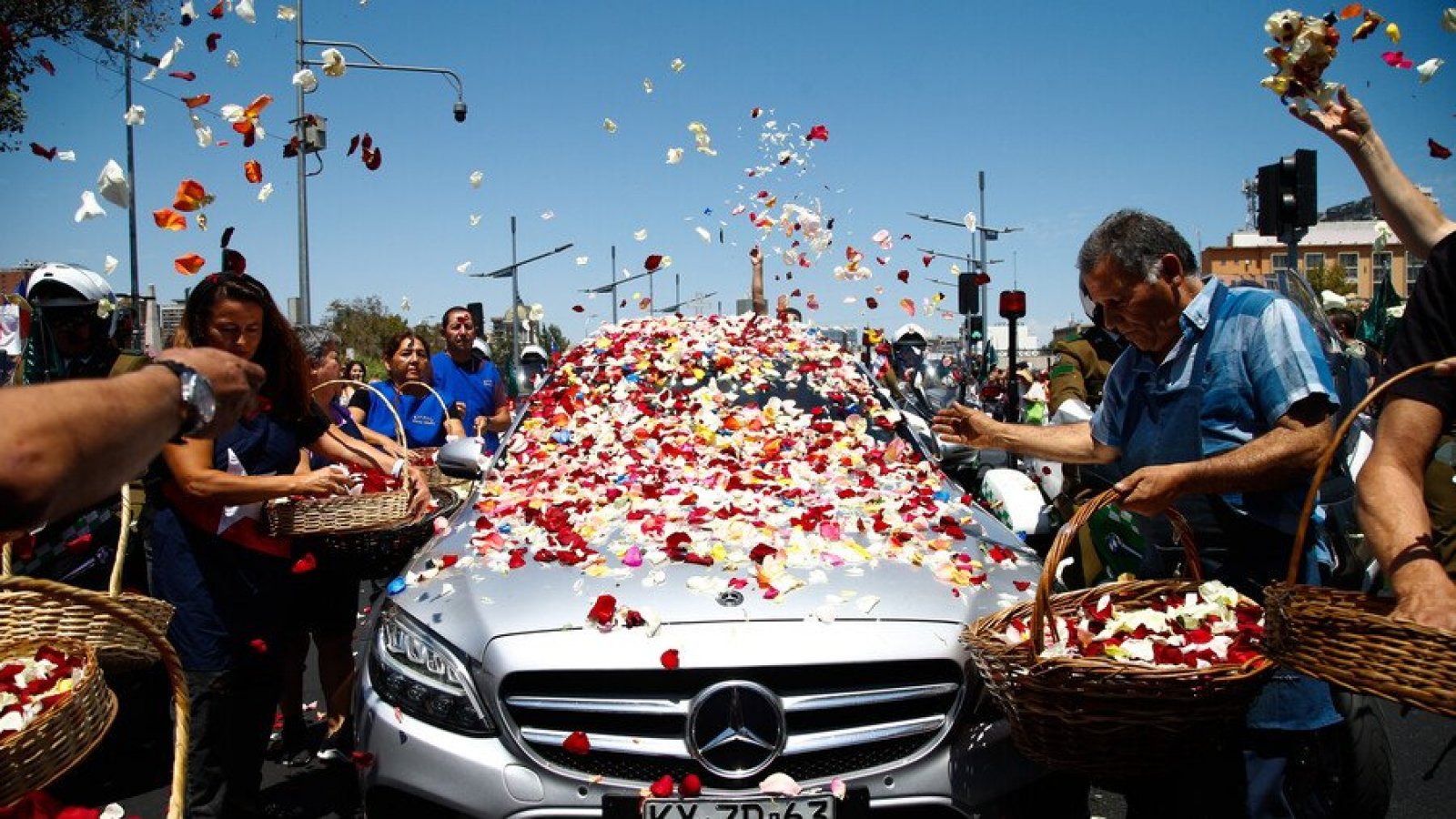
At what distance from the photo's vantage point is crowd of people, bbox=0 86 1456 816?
1.39 metres

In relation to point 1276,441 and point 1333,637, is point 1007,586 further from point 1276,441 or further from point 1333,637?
point 1333,637

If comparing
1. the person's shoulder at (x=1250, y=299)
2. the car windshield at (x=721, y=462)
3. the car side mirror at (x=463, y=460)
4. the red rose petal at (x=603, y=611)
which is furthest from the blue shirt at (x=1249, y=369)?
the car side mirror at (x=463, y=460)

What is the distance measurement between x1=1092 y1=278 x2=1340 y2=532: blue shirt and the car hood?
706 millimetres

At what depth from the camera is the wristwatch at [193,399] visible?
142 centimetres

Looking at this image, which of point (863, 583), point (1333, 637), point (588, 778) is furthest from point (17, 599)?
point (1333, 637)

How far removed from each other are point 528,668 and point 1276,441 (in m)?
2.01

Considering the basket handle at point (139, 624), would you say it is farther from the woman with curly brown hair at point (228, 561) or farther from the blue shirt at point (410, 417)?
the blue shirt at point (410, 417)

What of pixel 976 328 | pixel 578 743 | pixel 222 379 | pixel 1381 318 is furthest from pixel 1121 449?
pixel 976 328

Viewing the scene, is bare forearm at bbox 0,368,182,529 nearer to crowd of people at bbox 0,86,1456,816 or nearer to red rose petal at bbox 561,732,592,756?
crowd of people at bbox 0,86,1456,816

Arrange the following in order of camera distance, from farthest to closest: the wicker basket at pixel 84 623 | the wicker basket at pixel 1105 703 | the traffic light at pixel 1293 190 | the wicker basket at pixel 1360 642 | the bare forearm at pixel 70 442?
the traffic light at pixel 1293 190 → the wicker basket at pixel 84 623 → the wicker basket at pixel 1105 703 → the wicker basket at pixel 1360 642 → the bare forearm at pixel 70 442

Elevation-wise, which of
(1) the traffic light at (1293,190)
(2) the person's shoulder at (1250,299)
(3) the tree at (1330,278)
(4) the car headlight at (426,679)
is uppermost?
(3) the tree at (1330,278)

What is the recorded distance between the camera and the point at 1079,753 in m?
2.29

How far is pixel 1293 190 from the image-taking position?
29.2 feet

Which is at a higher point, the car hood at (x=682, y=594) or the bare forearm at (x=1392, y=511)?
the bare forearm at (x=1392, y=511)
